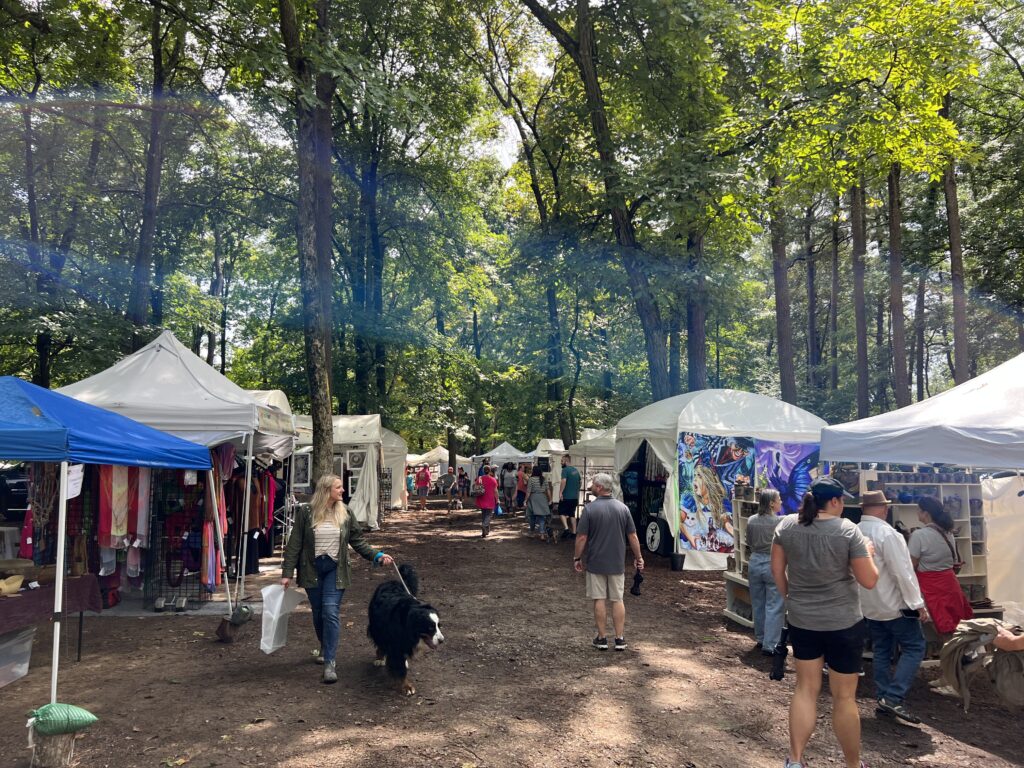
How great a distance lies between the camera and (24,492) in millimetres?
12867

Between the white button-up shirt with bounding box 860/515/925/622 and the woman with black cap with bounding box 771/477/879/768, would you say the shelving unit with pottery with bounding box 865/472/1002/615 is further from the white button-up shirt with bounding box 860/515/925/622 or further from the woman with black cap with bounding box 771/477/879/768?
the woman with black cap with bounding box 771/477/879/768

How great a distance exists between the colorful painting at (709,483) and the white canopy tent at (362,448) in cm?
859

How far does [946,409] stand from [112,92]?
62.2 feet

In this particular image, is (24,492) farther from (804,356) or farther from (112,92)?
(804,356)

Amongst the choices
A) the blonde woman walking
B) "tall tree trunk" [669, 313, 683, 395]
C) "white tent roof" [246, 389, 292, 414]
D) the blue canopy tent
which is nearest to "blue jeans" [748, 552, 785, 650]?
the blonde woman walking

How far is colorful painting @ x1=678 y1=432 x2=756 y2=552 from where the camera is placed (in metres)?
11.8

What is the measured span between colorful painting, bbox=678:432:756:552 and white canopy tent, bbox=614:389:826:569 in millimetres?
129

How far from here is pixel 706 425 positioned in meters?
11.9

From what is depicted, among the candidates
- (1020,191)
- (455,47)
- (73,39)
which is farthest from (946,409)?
(455,47)

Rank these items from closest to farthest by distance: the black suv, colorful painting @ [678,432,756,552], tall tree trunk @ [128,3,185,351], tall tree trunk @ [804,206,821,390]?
colorful painting @ [678,432,756,552]
the black suv
tall tree trunk @ [128,3,185,351]
tall tree trunk @ [804,206,821,390]

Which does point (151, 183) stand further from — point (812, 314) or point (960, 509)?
point (812, 314)

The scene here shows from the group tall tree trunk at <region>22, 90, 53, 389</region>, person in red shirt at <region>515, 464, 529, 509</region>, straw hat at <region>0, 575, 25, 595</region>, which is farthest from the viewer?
person in red shirt at <region>515, 464, 529, 509</region>

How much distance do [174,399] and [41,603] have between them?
120 inches

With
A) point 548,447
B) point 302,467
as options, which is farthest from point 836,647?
point 548,447
